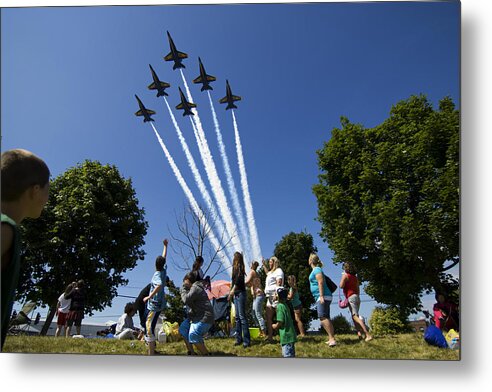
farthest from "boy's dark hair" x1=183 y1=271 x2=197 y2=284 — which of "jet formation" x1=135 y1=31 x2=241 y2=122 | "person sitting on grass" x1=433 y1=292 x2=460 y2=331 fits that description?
"person sitting on grass" x1=433 y1=292 x2=460 y2=331

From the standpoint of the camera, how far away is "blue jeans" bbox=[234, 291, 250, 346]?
22.2 feet

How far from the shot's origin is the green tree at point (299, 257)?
551 inches

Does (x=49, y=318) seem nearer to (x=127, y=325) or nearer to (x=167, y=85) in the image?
(x=127, y=325)

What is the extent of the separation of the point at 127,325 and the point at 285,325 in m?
3.39

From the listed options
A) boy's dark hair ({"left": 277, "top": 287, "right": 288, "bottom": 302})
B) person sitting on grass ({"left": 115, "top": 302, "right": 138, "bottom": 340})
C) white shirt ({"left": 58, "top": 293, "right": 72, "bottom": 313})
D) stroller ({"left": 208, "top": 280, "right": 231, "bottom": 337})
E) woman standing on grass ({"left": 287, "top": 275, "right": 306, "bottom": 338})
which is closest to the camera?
boy's dark hair ({"left": 277, "top": 287, "right": 288, "bottom": 302})

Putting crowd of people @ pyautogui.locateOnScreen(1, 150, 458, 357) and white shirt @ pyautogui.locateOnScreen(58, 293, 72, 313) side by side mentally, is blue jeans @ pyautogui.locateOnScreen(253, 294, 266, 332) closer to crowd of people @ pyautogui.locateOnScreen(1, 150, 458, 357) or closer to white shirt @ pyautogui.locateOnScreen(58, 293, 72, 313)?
crowd of people @ pyautogui.locateOnScreen(1, 150, 458, 357)

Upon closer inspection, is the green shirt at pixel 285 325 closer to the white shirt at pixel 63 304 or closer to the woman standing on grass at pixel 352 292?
the woman standing on grass at pixel 352 292

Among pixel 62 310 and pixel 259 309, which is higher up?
pixel 259 309

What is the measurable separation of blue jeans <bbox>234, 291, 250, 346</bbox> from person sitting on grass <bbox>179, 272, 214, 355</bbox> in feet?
2.34

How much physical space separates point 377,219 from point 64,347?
583 cm

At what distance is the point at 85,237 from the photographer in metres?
9.71

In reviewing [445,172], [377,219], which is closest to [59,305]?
[377,219]

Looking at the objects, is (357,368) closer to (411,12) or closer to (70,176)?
(411,12)

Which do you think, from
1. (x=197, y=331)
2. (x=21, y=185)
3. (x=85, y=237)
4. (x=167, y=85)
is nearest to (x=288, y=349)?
(x=197, y=331)
